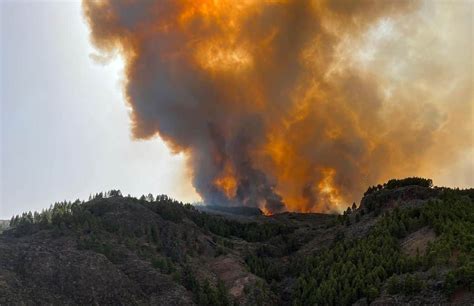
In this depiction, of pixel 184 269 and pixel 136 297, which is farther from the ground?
pixel 184 269

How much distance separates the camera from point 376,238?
10756 cm

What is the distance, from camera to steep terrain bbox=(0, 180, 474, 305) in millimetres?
83750

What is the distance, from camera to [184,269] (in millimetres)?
103062

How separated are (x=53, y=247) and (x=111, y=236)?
15800 millimetres

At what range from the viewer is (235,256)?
121875mm

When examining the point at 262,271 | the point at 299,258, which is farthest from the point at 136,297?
the point at 299,258

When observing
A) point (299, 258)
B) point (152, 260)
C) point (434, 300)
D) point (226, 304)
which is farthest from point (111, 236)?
point (434, 300)

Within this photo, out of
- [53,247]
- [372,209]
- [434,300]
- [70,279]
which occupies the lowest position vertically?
[434,300]

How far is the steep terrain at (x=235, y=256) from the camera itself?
275 ft

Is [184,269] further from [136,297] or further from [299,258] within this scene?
[299,258]

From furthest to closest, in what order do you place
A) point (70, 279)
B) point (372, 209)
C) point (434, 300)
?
point (372, 209) < point (70, 279) < point (434, 300)

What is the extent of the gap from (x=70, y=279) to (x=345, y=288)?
47.1m

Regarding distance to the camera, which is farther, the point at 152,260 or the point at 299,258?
the point at 299,258

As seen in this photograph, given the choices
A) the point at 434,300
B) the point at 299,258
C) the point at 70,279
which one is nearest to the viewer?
the point at 434,300
